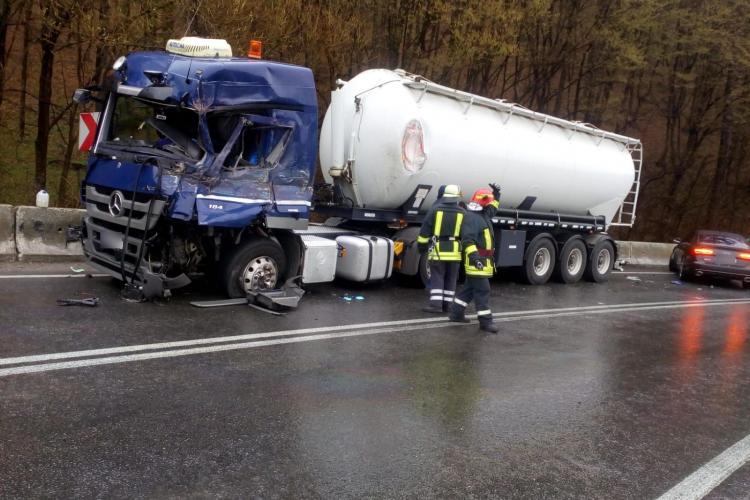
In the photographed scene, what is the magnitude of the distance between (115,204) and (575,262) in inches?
387

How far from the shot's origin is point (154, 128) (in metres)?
7.65

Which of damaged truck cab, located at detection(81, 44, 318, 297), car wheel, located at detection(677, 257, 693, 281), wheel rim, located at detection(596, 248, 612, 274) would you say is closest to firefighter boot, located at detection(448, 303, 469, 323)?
damaged truck cab, located at detection(81, 44, 318, 297)

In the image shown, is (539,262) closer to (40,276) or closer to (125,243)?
(125,243)

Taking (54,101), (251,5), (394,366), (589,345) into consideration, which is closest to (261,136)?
(394,366)

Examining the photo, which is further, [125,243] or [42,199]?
[42,199]

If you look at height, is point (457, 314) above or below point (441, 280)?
below

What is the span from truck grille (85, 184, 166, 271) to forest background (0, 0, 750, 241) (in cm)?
400

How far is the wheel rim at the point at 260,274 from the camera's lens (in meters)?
8.11

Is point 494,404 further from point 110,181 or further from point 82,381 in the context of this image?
point 110,181

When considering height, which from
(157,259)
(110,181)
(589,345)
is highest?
(110,181)

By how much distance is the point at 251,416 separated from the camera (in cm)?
451

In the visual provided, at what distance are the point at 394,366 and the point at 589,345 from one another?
2932 mm

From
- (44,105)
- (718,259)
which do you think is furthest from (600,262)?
(44,105)

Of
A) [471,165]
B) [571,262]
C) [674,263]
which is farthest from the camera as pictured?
[674,263]
